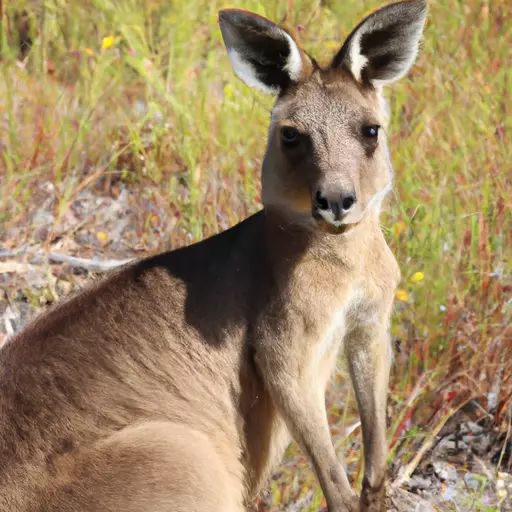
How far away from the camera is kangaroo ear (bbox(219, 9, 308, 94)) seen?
3504 millimetres

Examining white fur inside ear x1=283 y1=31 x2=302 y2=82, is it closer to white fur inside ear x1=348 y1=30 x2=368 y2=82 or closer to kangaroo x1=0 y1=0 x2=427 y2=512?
kangaroo x1=0 y1=0 x2=427 y2=512

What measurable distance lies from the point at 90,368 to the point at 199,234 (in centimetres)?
158

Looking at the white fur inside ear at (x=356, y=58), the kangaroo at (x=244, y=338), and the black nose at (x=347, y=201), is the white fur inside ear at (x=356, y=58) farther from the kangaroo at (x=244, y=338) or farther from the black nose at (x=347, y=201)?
the black nose at (x=347, y=201)

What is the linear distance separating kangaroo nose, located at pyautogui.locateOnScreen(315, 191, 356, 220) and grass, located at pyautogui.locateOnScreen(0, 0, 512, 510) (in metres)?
1.25

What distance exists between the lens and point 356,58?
140 inches

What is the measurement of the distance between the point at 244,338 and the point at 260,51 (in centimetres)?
101

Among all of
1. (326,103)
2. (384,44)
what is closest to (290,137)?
(326,103)

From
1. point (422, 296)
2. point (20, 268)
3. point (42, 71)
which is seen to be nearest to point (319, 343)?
point (422, 296)

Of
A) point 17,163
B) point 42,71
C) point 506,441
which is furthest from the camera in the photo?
point 42,71

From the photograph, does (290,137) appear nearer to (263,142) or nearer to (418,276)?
(418,276)

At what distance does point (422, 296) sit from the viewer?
4.62 m

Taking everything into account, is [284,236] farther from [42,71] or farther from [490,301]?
[42,71]

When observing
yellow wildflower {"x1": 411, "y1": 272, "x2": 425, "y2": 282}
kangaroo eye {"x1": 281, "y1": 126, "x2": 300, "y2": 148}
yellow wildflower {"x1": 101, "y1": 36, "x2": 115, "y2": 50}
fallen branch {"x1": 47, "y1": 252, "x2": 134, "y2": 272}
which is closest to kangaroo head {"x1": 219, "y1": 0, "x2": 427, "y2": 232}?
kangaroo eye {"x1": 281, "y1": 126, "x2": 300, "y2": 148}

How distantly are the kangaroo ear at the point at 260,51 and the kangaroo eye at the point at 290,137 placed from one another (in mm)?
221
